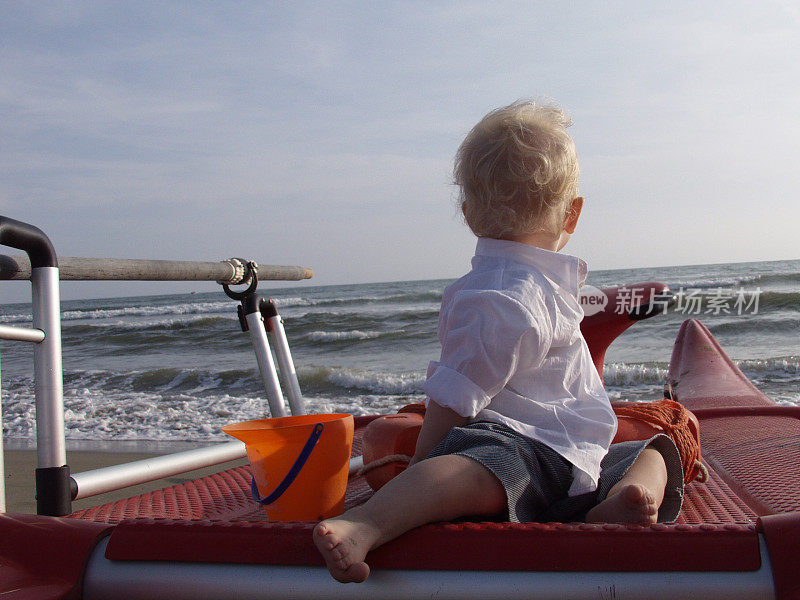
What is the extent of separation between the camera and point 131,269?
5.50 ft

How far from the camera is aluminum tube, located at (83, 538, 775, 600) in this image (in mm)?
810

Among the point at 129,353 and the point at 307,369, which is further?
the point at 129,353

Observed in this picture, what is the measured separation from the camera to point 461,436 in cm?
113

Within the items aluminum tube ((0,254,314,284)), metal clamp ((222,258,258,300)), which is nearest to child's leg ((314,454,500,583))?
aluminum tube ((0,254,314,284))

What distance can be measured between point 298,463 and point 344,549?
39 centimetres

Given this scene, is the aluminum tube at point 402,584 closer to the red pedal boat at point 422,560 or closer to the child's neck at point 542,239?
the red pedal boat at point 422,560

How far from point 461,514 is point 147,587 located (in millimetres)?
450

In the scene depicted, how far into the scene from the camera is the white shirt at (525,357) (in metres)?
1.12

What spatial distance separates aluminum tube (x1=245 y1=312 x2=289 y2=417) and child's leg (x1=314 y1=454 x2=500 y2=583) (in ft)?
3.75

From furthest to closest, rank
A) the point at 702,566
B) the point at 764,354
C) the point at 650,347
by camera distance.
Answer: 1. the point at 650,347
2. the point at 764,354
3. the point at 702,566

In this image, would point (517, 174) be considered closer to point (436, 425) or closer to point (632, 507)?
point (436, 425)

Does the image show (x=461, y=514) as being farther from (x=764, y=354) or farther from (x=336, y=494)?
(x=764, y=354)

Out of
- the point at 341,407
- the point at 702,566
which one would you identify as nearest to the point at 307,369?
the point at 341,407

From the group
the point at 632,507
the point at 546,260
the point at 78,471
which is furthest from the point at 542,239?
the point at 78,471
